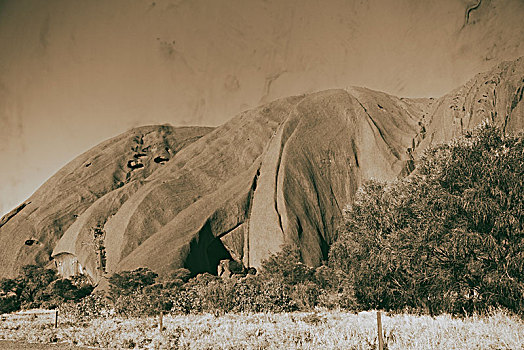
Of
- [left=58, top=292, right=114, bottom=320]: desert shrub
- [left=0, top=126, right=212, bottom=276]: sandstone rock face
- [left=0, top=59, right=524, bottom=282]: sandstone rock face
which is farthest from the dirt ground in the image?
[left=0, top=126, right=212, bottom=276]: sandstone rock face

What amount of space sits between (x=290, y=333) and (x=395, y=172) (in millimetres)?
59017

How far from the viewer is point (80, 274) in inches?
2726

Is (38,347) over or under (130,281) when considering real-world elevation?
under

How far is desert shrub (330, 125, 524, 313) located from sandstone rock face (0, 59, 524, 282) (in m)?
38.6

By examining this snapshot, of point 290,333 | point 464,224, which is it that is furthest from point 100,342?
point 464,224

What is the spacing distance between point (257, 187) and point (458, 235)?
55.4 meters

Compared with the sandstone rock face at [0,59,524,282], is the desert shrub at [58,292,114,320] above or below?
below

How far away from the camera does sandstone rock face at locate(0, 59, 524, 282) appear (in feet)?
213

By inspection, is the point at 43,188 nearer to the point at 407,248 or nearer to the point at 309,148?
the point at 309,148

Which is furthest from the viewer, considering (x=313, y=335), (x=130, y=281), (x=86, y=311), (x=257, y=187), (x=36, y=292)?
(x=257, y=187)

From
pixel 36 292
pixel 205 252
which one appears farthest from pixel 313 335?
pixel 36 292

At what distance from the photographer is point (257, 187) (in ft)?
241

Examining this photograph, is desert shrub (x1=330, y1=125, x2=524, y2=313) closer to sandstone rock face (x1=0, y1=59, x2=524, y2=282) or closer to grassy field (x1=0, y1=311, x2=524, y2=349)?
grassy field (x1=0, y1=311, x2=524, y2=349)

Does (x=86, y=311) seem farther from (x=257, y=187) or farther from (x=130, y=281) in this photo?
(x=257, y=187)
